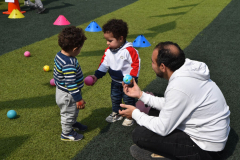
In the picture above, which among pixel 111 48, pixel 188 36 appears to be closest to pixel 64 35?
pixel 111 48

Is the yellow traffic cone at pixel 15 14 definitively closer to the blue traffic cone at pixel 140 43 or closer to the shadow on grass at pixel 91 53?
the shadow on grass at pixel 91 53

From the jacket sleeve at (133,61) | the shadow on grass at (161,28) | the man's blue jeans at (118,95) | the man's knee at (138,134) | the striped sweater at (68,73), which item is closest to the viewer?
the man's knee at (138,134)

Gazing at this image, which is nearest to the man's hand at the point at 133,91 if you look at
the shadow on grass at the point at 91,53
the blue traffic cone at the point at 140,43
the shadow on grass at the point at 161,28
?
the shadow on grass at the point at 91,53

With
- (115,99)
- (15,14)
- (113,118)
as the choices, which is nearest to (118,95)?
(115,99)

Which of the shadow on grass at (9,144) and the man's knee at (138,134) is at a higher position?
the man's knee at (138,134)

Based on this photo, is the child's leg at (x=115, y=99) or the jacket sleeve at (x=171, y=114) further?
the child's leg at (x=115, y=99)

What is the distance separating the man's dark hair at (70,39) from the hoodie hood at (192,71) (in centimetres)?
124

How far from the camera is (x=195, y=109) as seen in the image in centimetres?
246

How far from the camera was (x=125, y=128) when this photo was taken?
12.0 feet

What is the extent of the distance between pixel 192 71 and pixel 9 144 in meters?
2.55

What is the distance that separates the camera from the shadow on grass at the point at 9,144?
10.3 feet

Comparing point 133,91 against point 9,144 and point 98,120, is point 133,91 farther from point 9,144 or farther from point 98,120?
point 9,144

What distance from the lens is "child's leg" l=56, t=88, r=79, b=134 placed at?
3.12 meters

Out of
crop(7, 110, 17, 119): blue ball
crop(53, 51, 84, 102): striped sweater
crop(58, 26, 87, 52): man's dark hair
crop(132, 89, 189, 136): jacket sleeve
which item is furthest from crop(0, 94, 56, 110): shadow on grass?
crop(132, 89, 189, 136): jacket sleeve
